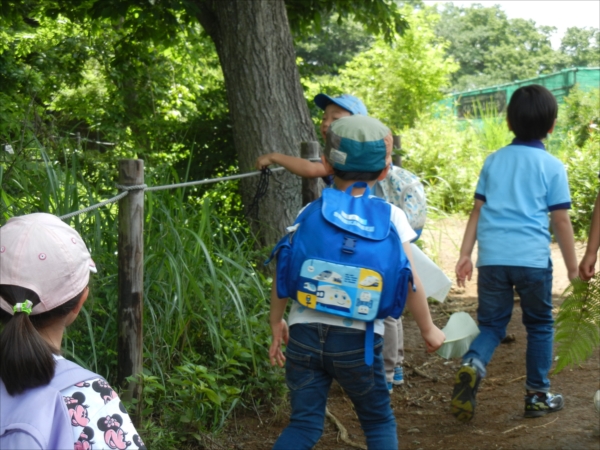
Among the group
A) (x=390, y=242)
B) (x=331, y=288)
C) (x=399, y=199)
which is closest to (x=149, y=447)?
(x=331, y=288)

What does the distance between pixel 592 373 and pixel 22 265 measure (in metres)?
3.79

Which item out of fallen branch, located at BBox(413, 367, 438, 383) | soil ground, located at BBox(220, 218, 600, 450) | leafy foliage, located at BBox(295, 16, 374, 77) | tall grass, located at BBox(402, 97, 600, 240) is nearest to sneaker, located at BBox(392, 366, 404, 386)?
soil ground, located at BBox(220, 218, 600, 450)

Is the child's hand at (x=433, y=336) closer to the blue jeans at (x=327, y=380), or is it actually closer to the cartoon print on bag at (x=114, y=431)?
the blue jeans at (x=327, y=380)

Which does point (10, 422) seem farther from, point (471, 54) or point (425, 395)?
point (471, 54)

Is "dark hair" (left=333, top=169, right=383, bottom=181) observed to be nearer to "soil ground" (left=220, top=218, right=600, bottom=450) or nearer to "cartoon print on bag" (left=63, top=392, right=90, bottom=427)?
"cartoon print on bag" (left=63, top=392, right=90, bottom=427)

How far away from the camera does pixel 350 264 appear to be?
236 centimetres

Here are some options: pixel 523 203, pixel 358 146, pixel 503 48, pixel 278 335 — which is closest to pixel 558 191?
pixel 523 203

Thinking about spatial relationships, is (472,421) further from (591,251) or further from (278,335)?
(278,335)

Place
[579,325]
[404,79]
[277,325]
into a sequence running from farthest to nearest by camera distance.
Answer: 1. [404,79]
2. [579,325]
3. [277,325]

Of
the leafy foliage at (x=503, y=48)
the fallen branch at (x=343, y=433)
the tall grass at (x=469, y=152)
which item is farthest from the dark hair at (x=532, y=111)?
the leafy foliage at (x=503, y=48)

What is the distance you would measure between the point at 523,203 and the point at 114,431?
8.25 ft

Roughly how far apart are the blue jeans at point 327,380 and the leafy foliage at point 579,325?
3.15 feet

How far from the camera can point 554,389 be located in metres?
4.24

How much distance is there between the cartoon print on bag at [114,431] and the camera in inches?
59.4
